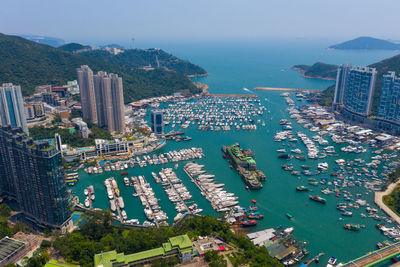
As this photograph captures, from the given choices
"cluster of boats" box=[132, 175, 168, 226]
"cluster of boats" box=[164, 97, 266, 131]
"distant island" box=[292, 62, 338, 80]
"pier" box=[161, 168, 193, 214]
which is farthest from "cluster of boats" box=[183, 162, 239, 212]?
"distant island" box=[292, 62, 338, 80]

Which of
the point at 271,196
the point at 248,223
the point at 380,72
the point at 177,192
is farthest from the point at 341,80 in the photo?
the point at 248,223

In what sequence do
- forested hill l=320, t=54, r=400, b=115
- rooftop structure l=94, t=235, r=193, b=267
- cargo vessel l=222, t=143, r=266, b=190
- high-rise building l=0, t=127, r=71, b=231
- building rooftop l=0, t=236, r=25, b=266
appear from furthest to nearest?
1. forested hill l=320, t=54, r=400, b=115
2. cargo vessel l=222, t=143, r=266, b=190
3. high-rise building l=0, t=127, r=71, b=231
4. building rooftop l=0, t=236, r=25, b=266
5. rooftop structure l=94, t=235, r=193, b=267

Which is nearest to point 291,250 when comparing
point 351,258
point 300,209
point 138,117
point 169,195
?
point 351,258

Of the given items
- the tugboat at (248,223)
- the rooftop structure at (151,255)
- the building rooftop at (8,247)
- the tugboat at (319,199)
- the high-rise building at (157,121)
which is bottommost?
the tugboat at (248,223)

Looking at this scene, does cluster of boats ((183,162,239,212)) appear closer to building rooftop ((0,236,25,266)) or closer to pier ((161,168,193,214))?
pier ((161,168,193,214))

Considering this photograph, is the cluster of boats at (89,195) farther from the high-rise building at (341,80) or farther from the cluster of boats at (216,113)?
the high-rise building at (341,80)

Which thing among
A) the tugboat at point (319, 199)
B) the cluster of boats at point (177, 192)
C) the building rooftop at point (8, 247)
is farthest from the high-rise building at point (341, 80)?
the building rooftop at point (8, 247)
